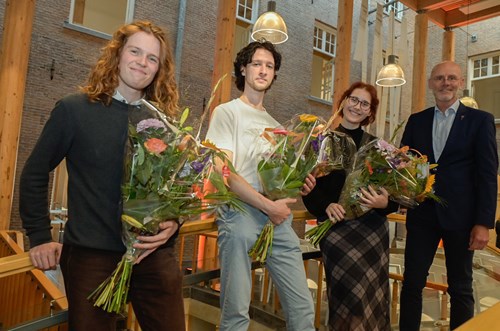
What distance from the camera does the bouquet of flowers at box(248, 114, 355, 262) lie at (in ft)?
5.77

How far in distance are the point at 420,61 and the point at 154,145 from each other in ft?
23.2

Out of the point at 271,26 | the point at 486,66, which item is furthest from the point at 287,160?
the point at 486,66

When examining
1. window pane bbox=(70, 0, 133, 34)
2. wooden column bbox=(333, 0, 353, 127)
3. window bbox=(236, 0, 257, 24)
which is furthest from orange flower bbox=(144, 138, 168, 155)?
window bbox=(236, 0, 257, 24)

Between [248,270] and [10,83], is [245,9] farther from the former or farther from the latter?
[248,270]

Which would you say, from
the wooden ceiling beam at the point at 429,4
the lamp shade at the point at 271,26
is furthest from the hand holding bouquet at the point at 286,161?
the wooden ceiling beam at the point at 429,4

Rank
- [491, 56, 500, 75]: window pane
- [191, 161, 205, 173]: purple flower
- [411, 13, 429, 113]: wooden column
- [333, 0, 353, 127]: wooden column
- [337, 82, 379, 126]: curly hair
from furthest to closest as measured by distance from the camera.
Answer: [491, 56, 500, 75]: window pane, [411, 13, 429, 113]: wooden column, [333, 0, 353, 127]: wooden column, [337, 82, 379, 126]: curly hair, [191, 161, 205, 173]: purple flower

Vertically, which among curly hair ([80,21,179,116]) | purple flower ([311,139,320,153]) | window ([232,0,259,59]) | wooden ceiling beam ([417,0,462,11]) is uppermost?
window ([232,0,259,59])

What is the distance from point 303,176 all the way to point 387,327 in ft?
3.24

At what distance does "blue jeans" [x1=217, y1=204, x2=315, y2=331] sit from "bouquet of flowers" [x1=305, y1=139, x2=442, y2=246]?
428mm

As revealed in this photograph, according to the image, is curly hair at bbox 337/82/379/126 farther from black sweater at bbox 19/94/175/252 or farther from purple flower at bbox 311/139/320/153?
black sweater at bbox 19/94/175/252

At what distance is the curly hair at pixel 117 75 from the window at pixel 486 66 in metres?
14.2

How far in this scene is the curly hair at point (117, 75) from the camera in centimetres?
147

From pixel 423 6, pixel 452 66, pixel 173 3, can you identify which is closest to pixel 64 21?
pixel 173 3

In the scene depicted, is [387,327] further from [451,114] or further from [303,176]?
[451,114]
